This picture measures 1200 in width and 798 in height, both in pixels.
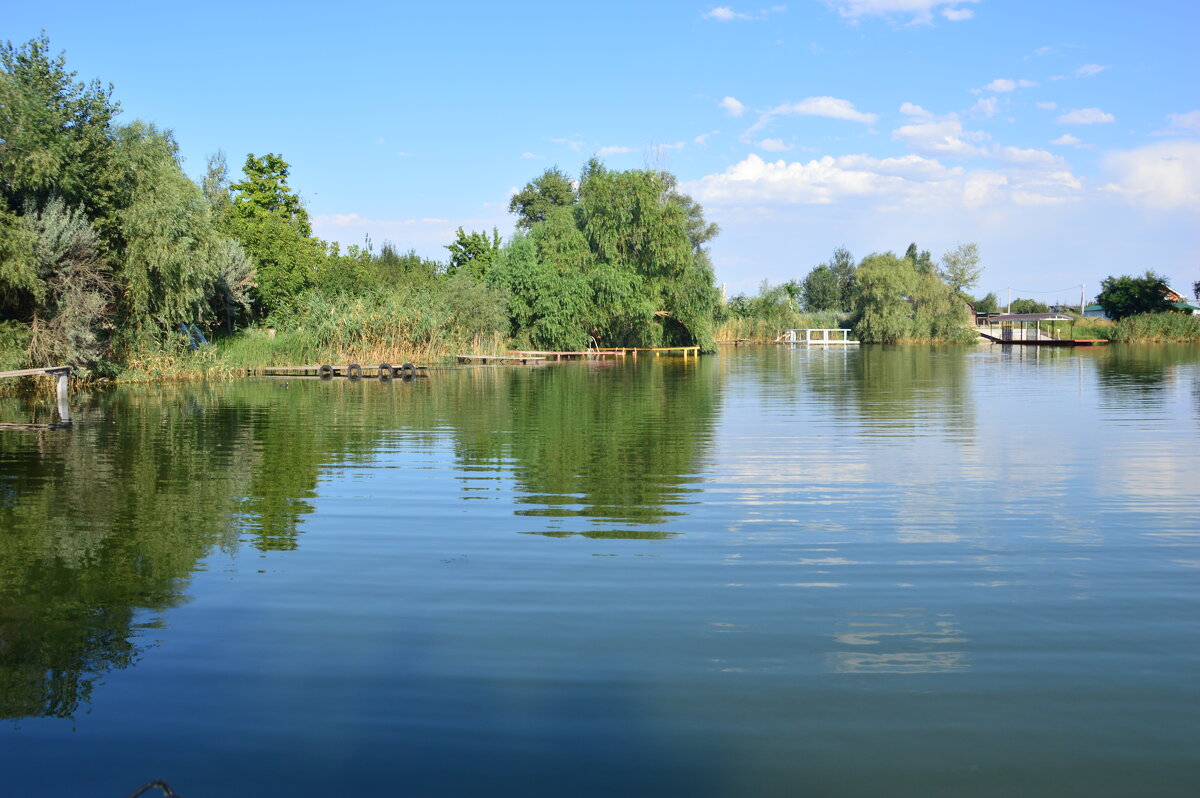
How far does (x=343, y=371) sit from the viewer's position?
1663 inches

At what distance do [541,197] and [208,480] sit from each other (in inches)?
3667

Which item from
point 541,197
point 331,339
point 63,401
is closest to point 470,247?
point 541,197

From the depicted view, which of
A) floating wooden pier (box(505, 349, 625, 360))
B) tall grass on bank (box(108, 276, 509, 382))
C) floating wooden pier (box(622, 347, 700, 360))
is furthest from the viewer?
floating wooden pier (box(622, 347, 700, 360))

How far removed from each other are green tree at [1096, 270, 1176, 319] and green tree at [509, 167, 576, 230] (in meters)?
54.8

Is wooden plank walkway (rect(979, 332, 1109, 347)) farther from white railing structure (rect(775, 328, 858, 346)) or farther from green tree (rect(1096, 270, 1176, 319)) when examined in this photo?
white railing structure (rect(775, 328, 858, 346))

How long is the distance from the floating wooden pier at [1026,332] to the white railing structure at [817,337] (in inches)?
641

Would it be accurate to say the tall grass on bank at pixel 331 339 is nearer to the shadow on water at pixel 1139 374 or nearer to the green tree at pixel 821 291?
the shadow on water at pixel 1139 374

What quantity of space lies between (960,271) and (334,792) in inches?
5119

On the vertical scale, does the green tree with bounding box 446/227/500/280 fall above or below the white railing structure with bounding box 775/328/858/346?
above

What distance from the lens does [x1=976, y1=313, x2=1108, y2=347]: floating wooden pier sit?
8831 cm

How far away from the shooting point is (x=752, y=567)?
9047mm

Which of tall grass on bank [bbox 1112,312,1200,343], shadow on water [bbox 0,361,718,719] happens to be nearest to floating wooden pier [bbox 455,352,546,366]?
shadow on water [bbox 0,361,718,719]

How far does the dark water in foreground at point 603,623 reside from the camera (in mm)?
5168

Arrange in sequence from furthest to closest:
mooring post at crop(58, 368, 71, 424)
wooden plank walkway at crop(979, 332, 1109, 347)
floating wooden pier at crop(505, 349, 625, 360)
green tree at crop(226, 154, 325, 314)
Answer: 1. wooden plank walkway at crop(979, 332, 1109, 347)
2. floating wooden pier at crop(505, 349, 625, 360)
3. green tree at crop(226, 154, 325, 314)
4. mooring post at crop(58, 368, 71, 424)
